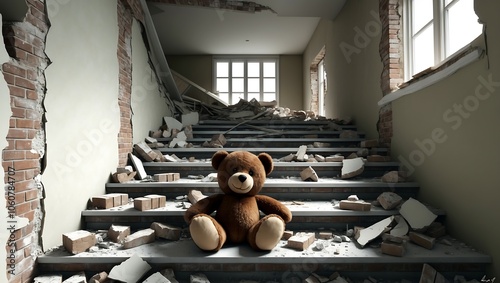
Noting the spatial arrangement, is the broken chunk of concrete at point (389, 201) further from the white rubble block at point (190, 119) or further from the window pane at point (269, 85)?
the window pane at point (269, 85)

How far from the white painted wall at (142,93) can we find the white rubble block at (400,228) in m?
2.80

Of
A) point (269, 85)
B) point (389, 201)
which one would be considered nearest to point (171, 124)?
point (389, 201)

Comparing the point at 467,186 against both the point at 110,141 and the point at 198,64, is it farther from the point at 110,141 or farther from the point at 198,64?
the point at 198,64

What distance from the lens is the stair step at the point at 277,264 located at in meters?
1.78

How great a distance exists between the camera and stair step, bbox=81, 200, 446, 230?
2.24 meters

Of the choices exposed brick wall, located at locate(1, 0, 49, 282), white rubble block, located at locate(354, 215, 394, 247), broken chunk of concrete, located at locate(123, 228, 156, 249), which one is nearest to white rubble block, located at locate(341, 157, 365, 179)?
white rubble block, located at locate(354, 215, 394, 247)

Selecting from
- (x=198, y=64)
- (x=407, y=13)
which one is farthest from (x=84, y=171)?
(x=198, y=64)

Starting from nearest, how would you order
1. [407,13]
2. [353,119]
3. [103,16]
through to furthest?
[103,16]
[407,13]
[353,119]

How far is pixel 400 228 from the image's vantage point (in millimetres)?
2115

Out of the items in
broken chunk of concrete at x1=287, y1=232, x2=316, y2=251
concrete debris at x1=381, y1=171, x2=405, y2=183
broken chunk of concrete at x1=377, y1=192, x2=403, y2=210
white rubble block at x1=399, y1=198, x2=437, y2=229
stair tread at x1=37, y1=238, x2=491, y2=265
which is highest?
concrete debris at x1=381, y1=171, x2=405, y2=183

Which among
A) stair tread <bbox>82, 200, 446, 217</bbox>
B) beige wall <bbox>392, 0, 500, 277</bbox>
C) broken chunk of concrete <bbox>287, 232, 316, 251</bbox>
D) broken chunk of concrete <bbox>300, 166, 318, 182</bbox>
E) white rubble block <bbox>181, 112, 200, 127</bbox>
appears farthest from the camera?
white rubble block <bbox>181, 112, 200, 127</bbox>

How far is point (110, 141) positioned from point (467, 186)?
9.74ft

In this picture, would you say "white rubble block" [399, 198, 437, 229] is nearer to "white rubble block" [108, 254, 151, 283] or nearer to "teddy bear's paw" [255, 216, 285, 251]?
"teddy bear's paw" [255, 216, 285, 251]

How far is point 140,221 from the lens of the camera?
2.24 meters
